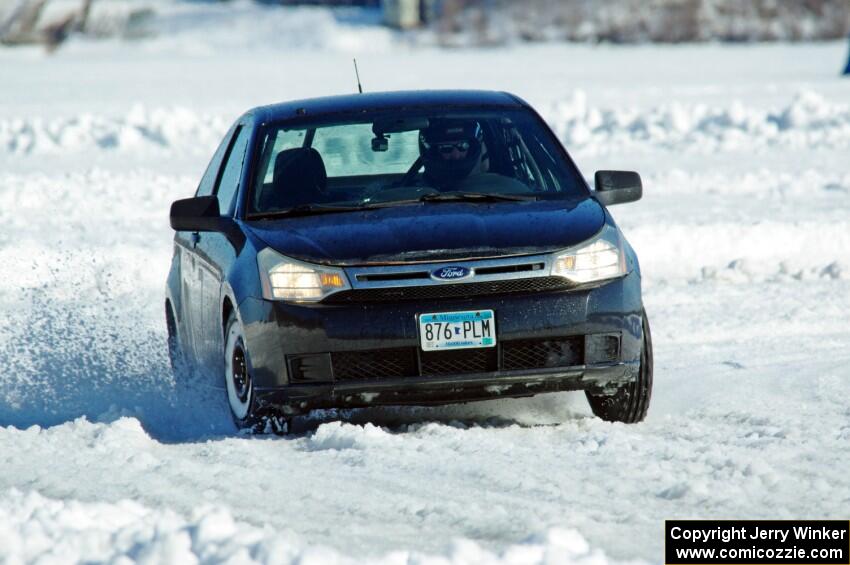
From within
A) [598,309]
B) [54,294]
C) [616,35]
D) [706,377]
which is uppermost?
[598,309]

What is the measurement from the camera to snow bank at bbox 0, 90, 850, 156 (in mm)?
19859

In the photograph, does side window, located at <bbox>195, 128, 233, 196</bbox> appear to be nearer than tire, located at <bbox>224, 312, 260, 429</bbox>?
No

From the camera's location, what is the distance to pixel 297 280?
6.05m

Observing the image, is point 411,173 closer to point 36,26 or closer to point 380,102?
point 380,102

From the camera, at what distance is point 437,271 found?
5965mm

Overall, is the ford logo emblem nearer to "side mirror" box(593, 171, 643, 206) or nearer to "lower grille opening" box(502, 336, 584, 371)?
"lower grille opening" box(502, 336, 584, 371)

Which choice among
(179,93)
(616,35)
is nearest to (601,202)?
(179,93)

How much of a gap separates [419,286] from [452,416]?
3.72ft

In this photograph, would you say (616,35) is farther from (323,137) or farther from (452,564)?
(452,564)

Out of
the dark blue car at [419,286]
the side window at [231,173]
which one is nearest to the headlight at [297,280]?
the dark blue car at [419,286]

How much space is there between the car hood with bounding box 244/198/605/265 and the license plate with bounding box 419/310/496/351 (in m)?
0.24

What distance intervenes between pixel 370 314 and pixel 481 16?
4037cm

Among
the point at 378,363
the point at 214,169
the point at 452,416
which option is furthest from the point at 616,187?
the point at 214,169
